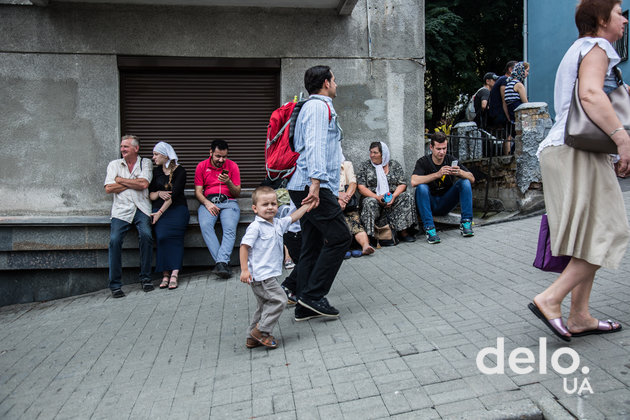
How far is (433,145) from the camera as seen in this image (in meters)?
7.87

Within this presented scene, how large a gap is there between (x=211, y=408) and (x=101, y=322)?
2.84 m

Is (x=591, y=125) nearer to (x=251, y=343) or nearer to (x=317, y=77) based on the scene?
(x=317, y=77)

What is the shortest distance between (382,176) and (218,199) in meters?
2.34

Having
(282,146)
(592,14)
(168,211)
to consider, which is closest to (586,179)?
(592,14)

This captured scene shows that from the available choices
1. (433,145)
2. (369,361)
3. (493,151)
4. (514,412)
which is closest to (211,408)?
(369,361)

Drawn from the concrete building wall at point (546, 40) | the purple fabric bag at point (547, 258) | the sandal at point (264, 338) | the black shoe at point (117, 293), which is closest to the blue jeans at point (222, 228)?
the black shoe at point (117, 293)

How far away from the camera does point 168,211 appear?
7.32 metres

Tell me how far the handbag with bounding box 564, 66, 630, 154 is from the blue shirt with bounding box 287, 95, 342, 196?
5.94ft

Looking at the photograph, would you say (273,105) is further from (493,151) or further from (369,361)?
(369,361)

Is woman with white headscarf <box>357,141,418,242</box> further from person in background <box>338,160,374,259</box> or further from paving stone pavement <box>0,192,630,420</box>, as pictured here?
paving stone pavement <box>0,192,630,420</box>

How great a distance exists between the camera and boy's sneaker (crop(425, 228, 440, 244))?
762 centimetres

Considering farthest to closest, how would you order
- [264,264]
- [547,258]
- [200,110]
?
[200,110] < [264,264] < [547,258]

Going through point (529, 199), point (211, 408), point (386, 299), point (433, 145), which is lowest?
point (211, 408)

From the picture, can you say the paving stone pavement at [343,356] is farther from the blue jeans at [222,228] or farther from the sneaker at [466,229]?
the sneaker at [466,229]
